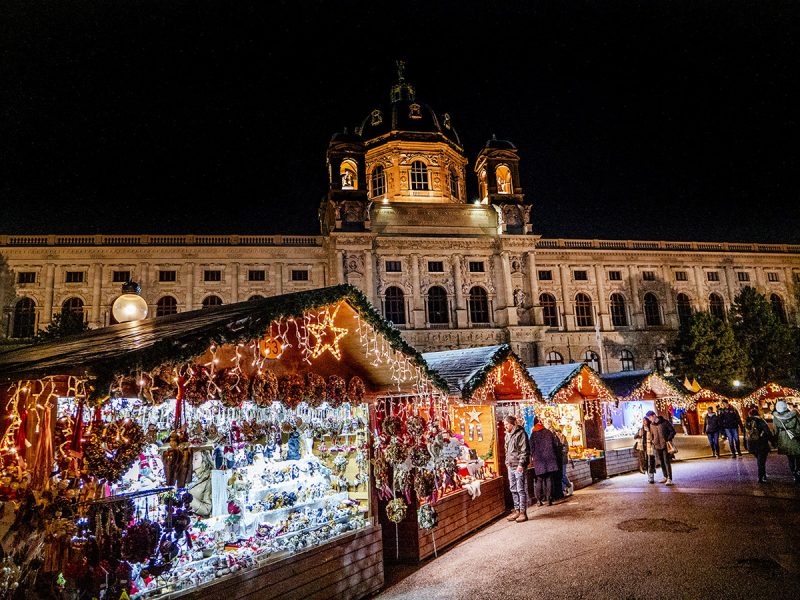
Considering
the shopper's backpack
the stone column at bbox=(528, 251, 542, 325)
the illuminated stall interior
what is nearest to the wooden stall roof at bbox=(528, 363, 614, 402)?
the illuminated stall interior

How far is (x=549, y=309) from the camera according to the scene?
36438mm

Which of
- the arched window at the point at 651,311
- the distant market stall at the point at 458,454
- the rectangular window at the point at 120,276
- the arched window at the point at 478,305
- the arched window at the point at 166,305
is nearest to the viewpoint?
the distant market stall at the point at 458,454

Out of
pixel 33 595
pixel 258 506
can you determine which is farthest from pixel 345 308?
pixel 33 595

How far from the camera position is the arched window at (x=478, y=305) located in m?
33.5

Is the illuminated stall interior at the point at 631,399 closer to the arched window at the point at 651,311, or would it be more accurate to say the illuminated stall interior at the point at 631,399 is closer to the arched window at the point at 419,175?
the arched window at the point at 651,311

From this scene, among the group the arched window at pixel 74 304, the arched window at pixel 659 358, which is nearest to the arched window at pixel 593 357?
the arched window at pixel 659 358

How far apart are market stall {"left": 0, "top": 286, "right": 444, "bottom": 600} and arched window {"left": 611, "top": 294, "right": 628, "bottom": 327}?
108 feet

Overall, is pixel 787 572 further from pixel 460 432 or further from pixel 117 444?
pixel 117 444

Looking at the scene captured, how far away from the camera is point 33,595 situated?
3844 mm

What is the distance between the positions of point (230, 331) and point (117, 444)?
A: 1295mm

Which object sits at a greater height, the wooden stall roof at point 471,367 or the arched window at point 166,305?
the arched window at point 166,305

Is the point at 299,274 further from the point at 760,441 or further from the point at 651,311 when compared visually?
the point at 760,441

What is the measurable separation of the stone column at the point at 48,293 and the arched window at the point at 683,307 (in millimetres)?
39731

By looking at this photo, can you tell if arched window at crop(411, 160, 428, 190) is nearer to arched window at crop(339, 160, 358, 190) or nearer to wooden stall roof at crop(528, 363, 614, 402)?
arched window at crop(339, 160, 358, 190)
